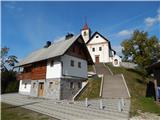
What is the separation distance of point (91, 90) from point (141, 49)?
16.4m

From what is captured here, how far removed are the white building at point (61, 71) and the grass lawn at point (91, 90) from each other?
4.10 ft

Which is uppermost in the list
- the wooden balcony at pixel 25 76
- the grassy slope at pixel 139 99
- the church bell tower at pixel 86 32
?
the church bell tower at pixel 86 32

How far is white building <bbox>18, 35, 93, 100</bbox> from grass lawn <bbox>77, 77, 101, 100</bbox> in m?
1.25

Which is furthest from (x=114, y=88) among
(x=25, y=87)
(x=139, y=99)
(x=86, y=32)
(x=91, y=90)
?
(x=86, y=32)

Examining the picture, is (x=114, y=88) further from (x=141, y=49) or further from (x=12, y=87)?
(x=12, y=87)

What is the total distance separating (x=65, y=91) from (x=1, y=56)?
3425 centimetres

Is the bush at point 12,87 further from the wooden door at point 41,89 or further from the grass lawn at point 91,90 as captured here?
the grass lawn at point 91,90

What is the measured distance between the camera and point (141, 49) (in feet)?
115

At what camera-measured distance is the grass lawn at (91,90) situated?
2316 centimetres

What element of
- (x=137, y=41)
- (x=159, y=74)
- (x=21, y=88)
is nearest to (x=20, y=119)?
(x=159, y=74)

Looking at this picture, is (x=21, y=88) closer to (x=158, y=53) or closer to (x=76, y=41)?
(x=76, y=41)

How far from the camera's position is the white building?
2275 centimetres

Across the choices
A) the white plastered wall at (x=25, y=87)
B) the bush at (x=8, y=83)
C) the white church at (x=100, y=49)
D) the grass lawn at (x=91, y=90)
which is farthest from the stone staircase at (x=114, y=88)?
the bush at (x=8, y=83)

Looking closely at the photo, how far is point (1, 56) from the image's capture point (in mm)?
49312
